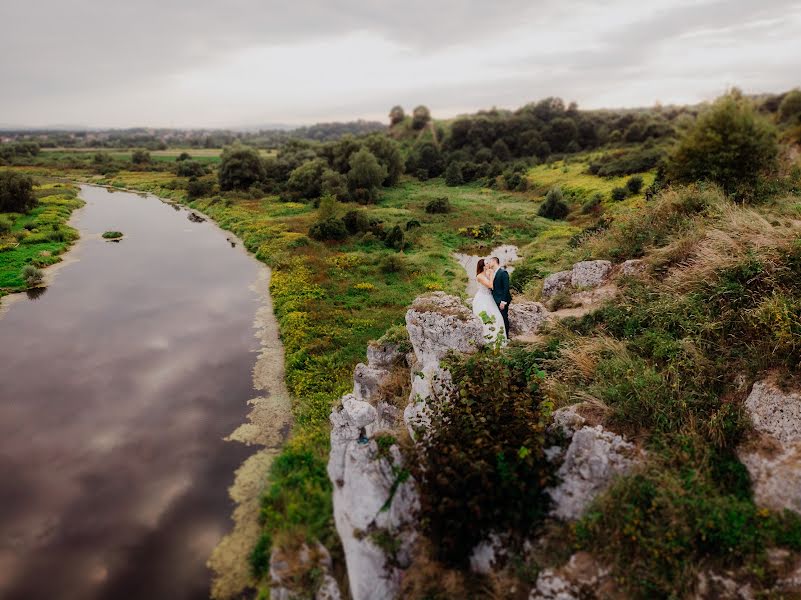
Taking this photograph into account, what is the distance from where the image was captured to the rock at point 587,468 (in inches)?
312

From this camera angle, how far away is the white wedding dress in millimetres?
12250

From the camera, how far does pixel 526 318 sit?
1499 cm

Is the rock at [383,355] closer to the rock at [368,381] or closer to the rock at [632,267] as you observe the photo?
the rock at [368,381]

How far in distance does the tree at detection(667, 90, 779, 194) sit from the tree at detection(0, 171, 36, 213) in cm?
6593

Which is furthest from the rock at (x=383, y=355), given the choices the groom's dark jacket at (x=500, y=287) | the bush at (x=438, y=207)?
the bush at (x=438, y=207)

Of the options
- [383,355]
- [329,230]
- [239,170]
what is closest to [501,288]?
[383,355]

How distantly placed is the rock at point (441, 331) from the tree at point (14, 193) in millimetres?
59004

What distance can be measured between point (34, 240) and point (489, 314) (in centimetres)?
4446

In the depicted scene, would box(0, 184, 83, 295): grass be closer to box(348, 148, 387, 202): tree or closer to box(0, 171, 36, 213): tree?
box(0, 171, 36, 213): tree

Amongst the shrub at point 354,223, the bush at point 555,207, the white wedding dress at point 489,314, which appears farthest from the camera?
the bush at point 555,207

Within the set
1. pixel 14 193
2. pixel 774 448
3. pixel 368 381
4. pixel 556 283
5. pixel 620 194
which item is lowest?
pixel 368 381

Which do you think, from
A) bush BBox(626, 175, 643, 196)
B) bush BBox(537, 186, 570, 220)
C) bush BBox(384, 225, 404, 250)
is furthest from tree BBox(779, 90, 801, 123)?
bush BBox(384, 225, 404, 250)

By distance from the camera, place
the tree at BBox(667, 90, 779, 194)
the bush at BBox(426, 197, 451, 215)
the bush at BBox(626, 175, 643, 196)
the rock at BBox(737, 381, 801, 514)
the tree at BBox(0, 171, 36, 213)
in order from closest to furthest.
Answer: the rock at BBox(737, 381, 801, 514)
the tree at BBox(667, 90, 779, 194)
the bush at BBox(626, 175, 643, 196)
the tree at BBox(0, 171, 36, 213)
the bush at BBox(426, 197, 451, 215)

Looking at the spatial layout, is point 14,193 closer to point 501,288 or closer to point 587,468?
point 501,288
